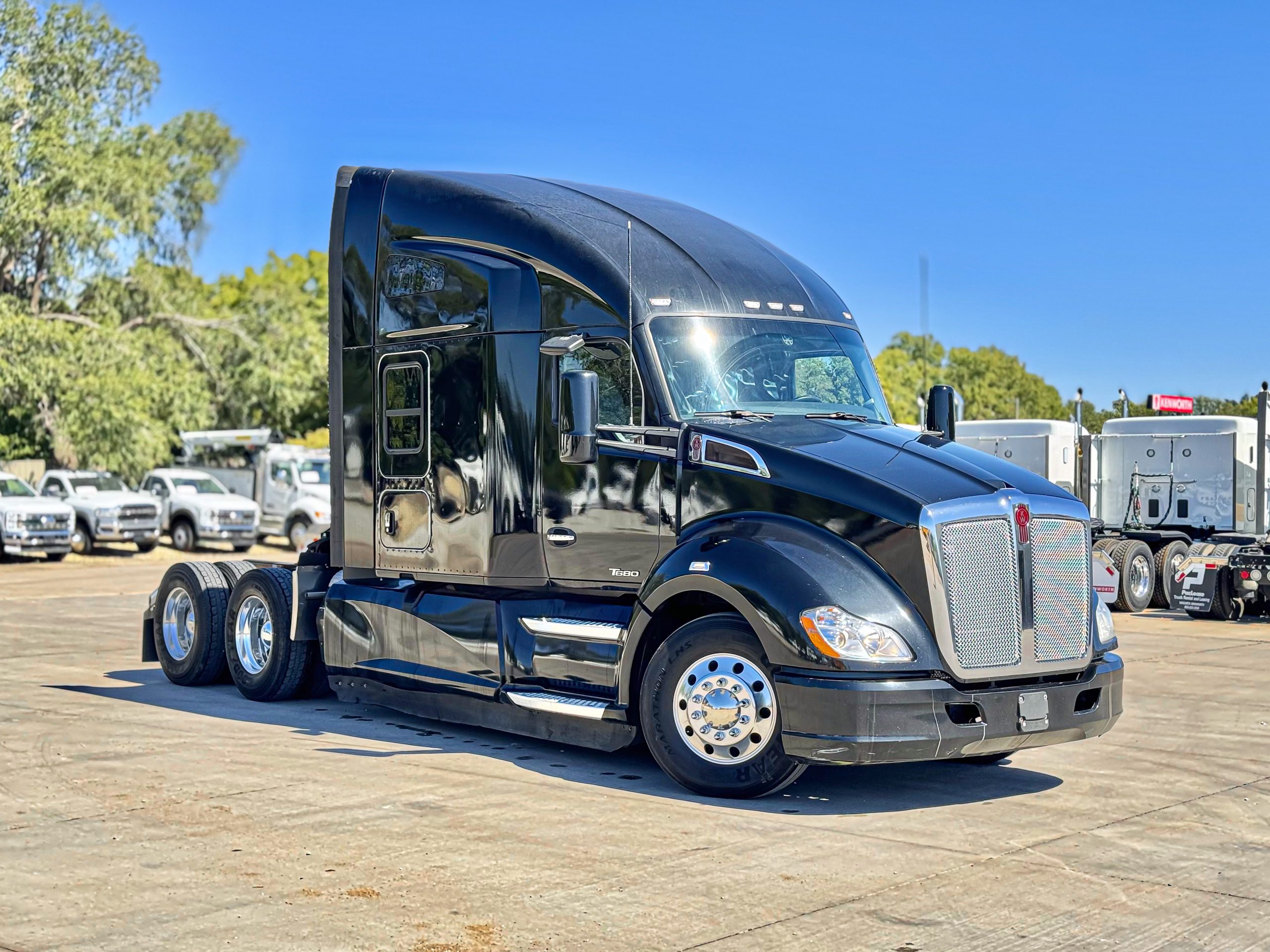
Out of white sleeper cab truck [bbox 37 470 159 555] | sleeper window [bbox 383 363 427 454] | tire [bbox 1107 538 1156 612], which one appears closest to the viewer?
sleeper window [bbox 383 363 427 454]

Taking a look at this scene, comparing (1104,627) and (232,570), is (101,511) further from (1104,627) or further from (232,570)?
(1104,627)

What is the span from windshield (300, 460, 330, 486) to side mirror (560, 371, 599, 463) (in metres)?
28.9

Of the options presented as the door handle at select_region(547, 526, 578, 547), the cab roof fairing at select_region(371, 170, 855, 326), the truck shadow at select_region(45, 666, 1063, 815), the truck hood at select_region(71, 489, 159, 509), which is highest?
the cab roof fairing at select_region(371, 170, 855, 326)

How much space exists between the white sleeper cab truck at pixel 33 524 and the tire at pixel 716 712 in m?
26.4

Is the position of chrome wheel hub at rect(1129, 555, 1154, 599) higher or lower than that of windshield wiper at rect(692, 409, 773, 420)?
lower

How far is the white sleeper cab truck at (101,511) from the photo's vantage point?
1347 inches

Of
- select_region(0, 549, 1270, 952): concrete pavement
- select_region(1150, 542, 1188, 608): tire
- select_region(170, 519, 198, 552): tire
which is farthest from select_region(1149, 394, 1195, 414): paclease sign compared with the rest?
select_region(170, 519, 198, 552): tire

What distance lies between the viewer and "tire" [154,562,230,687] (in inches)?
478

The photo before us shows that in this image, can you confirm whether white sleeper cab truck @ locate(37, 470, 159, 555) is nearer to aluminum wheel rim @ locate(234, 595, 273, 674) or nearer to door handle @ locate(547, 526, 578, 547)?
aluminum wheel rim @ locate(234, 595, 273, 674)

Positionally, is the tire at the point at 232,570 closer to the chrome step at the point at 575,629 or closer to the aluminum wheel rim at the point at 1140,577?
the chrome step at the point at 575,629

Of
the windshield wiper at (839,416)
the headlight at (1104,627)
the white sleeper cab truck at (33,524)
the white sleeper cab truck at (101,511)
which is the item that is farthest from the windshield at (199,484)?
the headlight at (1104,627)

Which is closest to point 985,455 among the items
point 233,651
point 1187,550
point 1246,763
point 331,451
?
point 1246,763

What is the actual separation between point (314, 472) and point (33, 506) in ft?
24.3

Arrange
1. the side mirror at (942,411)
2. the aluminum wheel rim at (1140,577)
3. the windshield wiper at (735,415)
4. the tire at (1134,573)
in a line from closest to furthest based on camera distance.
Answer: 1. the windshield wiper at (735,415)
2. the side mirror at (942,411)
3. the tire at (1134,573)
4. the aluminum wheel rim at (1140,577)
